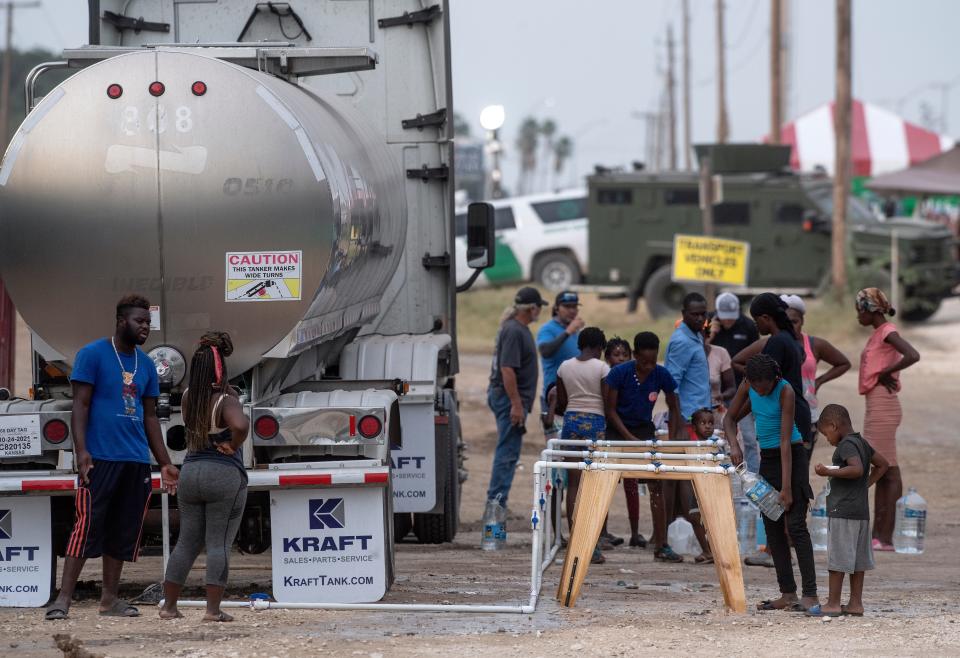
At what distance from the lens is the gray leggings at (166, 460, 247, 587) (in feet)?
22.1

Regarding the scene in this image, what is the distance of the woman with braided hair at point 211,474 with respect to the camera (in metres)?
6.65

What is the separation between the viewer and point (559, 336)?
34.8 ft

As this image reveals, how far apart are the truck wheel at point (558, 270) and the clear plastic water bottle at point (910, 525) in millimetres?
21065

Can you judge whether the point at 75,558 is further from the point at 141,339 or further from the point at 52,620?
the point at 141,339

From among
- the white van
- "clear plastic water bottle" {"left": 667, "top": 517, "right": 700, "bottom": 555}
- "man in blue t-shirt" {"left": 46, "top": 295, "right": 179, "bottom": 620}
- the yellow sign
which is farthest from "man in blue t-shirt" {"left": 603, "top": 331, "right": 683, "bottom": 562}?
the white van

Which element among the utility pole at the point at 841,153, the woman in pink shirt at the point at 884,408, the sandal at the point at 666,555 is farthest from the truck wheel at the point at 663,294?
the sandal at the point at 666,555

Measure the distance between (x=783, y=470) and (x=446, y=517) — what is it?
2.71 metres

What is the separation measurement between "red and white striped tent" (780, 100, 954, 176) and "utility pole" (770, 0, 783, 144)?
7.45 m

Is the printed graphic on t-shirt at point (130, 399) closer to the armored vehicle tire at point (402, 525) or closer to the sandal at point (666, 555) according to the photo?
the armored vehicle tire at point (402, 525)

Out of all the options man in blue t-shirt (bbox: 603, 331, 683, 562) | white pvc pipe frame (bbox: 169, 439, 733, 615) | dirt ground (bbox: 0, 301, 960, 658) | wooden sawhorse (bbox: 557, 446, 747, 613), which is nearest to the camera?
dirt ground (bbox: 0, 301, 960, 658)

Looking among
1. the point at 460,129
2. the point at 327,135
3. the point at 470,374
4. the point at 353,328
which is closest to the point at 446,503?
the point at 353,328

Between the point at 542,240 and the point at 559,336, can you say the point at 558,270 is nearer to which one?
the point at 542,240

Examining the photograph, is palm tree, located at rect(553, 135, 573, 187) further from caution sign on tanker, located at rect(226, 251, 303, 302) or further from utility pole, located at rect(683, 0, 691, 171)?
caution sign on tanker, located at rect(226, 251, 303, 302)

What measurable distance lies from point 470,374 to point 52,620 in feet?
52.3
